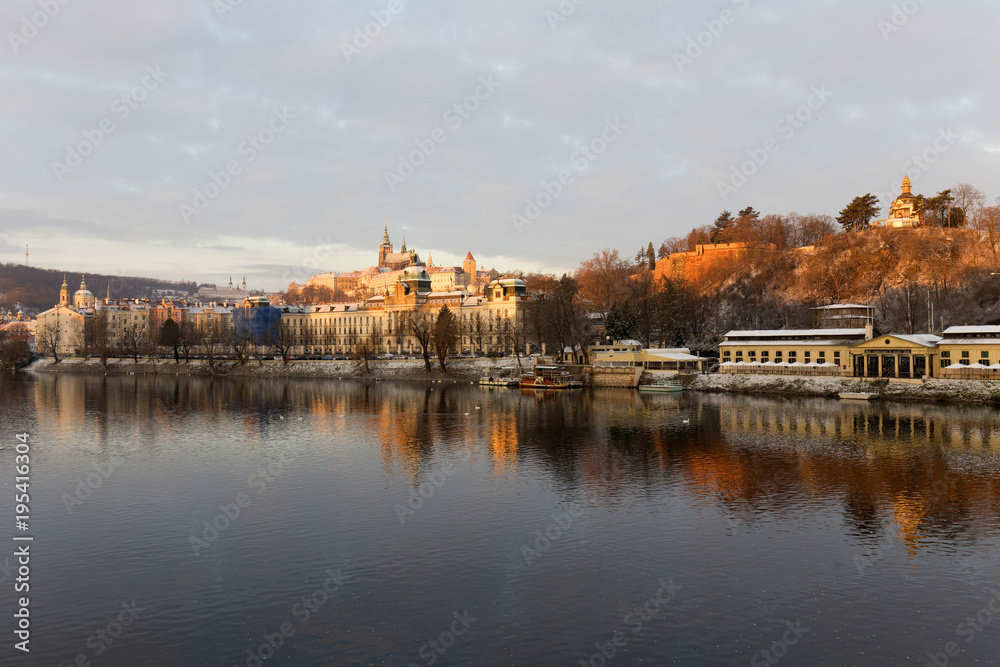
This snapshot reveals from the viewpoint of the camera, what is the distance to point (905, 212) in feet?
381

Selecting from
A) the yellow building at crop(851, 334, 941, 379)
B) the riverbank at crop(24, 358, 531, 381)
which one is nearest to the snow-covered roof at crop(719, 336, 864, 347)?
the yellow building at crop(851, 334, 941, 379)

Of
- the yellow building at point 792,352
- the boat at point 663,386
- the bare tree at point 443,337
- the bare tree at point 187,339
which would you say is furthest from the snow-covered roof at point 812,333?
the bare tree at point 187,339

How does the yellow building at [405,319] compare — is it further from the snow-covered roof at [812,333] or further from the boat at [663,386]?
the snow-covered roof at [812,333]

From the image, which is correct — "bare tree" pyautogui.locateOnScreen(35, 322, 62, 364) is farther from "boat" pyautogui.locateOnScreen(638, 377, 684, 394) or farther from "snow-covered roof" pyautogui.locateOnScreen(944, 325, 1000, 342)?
"snow-covered roof" pyautogui.locateOnScreen(944, 325, 1000, 342)

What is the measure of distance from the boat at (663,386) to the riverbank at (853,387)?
1.86 m

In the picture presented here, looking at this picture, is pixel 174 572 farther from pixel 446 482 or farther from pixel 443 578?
pixel 446 482

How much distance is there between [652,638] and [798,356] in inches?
2436

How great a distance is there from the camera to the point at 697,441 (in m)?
40.3

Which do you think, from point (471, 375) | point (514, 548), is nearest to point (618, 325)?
point (471, 375)

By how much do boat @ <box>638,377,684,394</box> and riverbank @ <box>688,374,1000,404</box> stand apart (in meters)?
1.86

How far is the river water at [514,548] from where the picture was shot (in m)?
15.7

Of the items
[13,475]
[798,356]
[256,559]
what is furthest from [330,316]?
[256,559]

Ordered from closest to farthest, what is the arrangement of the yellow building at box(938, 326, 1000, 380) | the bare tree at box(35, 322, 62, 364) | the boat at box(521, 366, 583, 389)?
the yellow building at box(938, 326, 1000, 380), the boat at box(521, 366, 583, 389), the bare tree at box(35, 322, 62, 364)

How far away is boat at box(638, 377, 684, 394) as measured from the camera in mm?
71750
